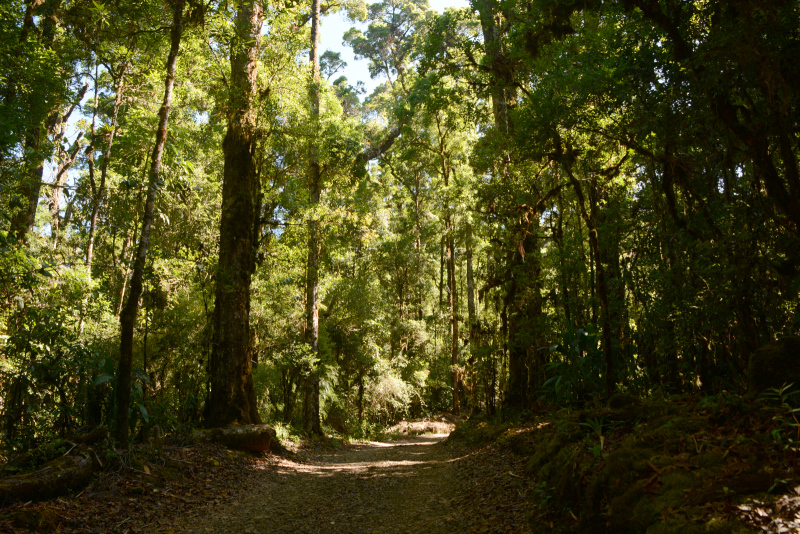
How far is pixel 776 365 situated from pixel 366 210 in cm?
1264

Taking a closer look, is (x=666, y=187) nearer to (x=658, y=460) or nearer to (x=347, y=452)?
(x=658, y=460)

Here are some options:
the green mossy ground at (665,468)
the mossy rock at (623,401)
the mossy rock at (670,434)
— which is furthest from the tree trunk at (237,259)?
the mossy rock at (670,434)

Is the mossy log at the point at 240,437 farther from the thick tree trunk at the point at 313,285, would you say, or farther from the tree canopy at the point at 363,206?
the thick tree trunk at the point at 313,285

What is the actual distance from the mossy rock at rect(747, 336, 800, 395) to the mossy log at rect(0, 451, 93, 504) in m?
6.57

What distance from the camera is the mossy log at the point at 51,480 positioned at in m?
4.39

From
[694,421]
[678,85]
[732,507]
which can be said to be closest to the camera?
[732,507]

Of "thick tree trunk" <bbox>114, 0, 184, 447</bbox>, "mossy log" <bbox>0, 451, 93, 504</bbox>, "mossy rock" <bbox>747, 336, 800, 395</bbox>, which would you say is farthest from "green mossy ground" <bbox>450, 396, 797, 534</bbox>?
"thick tree trunk" <bbox>114, 0, 184, 447</bbox>

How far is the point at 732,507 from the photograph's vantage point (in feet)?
7.70

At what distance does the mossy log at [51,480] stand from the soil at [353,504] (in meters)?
1.24

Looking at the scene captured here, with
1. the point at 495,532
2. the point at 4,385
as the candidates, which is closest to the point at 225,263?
the point at 4,385

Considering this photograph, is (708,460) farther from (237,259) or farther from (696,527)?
(237,259)

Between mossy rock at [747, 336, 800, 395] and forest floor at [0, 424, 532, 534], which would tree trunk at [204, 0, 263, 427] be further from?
mossy rock at [747, 336, 800, 395]

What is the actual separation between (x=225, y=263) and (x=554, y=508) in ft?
26.7

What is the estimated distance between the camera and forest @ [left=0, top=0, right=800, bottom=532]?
192 inches
